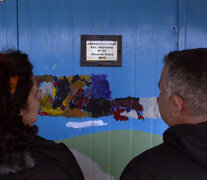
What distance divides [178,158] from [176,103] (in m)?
0.24

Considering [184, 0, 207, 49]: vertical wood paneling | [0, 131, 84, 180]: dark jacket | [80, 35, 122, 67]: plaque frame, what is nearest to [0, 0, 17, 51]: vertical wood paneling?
[80, 35, 122, 67]: plaque frame

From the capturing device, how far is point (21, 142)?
1.04 meters

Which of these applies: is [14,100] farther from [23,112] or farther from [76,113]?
[76,113]

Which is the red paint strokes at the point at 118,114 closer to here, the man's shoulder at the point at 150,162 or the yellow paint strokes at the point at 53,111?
the yellow paint strokes at the point at 53,111

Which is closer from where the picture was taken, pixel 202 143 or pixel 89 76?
pixel 202 143

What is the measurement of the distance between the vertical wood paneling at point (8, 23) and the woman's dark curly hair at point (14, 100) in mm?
1134

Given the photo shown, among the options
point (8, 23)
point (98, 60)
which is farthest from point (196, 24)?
point (8, 23)

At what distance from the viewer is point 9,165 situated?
39.4 inches

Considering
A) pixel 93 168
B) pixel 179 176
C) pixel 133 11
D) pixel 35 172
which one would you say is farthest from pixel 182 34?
pixel 35 172

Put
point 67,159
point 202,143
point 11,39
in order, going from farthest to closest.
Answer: point 11,39, point 67,159, point 202,143

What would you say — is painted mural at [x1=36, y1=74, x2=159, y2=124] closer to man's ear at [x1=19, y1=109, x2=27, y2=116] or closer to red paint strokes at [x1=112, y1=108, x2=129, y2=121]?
red paint strokes at [x1=112, y1=108, x2=129, y2=121]

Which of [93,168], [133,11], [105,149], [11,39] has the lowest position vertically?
[93,168]

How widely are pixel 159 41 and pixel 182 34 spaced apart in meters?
0.20

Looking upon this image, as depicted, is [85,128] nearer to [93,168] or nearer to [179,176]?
[93,168]
